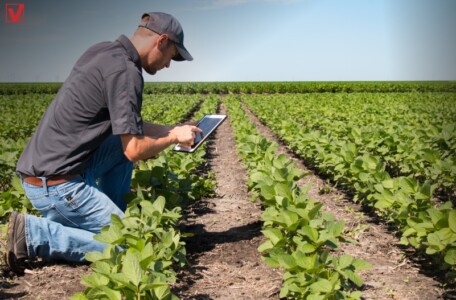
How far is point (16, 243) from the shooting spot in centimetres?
307

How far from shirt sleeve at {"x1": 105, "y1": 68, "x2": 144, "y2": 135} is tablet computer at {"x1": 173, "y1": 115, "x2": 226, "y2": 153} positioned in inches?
21.3

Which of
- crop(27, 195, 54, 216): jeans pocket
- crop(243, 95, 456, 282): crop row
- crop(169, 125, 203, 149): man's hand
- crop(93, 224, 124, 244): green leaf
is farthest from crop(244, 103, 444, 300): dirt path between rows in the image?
crop(27, 195, 54, 216): jeans pocket

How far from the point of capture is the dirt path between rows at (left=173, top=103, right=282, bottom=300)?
2.99 m

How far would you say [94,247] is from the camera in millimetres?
3193

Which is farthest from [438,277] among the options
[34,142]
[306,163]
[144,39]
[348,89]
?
[348,89]

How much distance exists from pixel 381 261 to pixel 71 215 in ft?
7.75

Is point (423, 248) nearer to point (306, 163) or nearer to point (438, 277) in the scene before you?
point (438, 277)

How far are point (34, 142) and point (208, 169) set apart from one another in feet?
14.3

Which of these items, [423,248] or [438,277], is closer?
[438,277]

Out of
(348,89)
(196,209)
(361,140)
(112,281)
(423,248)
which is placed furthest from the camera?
(348,89)

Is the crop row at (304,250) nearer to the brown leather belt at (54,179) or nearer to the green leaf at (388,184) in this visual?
the green leaf at (388,184)

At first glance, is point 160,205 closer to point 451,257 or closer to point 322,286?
point 322,286

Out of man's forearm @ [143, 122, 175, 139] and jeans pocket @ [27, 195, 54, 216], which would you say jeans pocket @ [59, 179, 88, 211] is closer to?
jeans pocket @ [27, 195, 54, 216]

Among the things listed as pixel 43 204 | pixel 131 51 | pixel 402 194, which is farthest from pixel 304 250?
pixel 43 204
